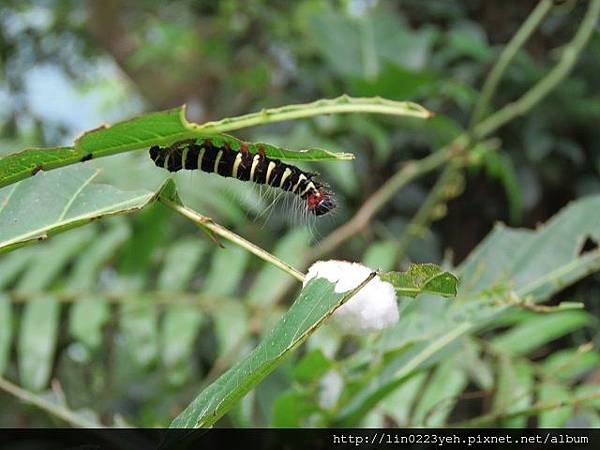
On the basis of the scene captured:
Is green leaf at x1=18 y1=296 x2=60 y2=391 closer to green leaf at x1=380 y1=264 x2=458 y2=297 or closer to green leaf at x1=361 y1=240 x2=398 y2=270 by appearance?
green leaf at x1=361 y1=240 x2=398 y2=270

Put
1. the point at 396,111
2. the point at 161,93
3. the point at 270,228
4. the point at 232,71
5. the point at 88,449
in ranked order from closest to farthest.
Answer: the point at 88,449
the point at 396,111
the point at 270,228
the point at 232,71
the point at 161,93

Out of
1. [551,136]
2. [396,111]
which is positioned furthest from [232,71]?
[396,111]

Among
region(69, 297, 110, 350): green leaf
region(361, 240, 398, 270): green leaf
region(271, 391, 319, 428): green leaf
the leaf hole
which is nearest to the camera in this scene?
region(271, 391, 319, 428): green leaf

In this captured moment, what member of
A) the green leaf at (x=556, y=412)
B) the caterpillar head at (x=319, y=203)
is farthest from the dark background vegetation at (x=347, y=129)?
the caterpillar head at (x=319, y=203)

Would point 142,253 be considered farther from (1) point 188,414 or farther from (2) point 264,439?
(1) point 188,414

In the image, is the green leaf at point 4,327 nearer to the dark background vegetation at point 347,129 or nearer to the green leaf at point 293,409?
the dark background vegetation at point 347,129

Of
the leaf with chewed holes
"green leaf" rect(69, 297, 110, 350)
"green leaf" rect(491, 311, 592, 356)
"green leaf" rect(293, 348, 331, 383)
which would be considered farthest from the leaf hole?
"green leaf" rect(69, 297, 110, 350)

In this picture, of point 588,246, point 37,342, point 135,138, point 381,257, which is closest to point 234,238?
point 135,138
